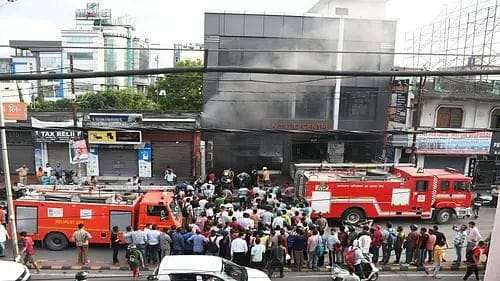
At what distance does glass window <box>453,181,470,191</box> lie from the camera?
637 inches

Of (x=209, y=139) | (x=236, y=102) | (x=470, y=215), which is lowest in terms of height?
(x=470, y=215)

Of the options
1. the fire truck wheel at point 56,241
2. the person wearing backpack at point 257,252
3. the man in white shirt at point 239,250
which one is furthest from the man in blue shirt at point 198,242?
the fire truck wheel at point 56,241

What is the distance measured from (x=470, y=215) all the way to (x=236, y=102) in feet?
34.8

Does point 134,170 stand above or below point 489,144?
below

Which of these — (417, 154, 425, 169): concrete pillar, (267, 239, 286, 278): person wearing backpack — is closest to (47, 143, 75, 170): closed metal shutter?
(267, 239, 286, 278): person wearing backpack

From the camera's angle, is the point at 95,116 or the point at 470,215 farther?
the point at 95,116

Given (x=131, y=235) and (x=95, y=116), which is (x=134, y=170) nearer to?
(x=95, y=116)

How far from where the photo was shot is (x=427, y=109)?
70.6 ft

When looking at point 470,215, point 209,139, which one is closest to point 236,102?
point 209,139

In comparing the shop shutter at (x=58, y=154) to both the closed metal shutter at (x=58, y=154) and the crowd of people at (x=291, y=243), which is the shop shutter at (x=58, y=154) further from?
the crowd of people at (x=291, y=243)

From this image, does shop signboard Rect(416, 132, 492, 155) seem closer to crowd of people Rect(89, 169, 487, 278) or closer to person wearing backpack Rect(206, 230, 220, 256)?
crowd of people Rect(89, 169, 487, 278)

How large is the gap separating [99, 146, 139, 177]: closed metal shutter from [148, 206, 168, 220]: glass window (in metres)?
9.43

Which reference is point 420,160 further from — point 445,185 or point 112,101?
point 112,101

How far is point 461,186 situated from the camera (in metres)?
16.2
